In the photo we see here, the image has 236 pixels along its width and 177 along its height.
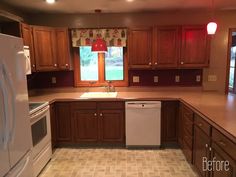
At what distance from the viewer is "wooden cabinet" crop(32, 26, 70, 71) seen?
3263 mm

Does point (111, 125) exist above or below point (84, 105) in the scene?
below

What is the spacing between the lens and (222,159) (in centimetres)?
172

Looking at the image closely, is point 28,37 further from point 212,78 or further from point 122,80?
point 212,78

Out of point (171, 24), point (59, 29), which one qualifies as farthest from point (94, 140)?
point (171, 24)

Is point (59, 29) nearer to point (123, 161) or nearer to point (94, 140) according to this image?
point (94, 140)

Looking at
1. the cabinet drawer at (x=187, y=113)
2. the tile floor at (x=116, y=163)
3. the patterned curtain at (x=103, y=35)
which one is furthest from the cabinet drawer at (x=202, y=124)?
the patterned curtain at (x=103, y=35)

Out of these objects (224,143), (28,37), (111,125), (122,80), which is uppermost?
(28,37)

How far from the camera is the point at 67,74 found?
3824mm

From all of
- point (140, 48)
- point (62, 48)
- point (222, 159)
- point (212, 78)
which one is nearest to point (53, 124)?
point (62, 48)

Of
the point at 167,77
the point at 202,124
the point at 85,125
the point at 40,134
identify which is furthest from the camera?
the point at 167,77

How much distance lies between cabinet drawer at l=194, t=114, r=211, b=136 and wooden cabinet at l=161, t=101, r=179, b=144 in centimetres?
81

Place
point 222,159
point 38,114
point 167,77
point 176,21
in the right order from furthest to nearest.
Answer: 1. point 167,77
2. point 176,21
3. point 38,114
4. point 222,159

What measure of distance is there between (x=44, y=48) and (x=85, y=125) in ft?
4.74

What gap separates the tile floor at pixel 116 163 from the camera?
262 centimetres
